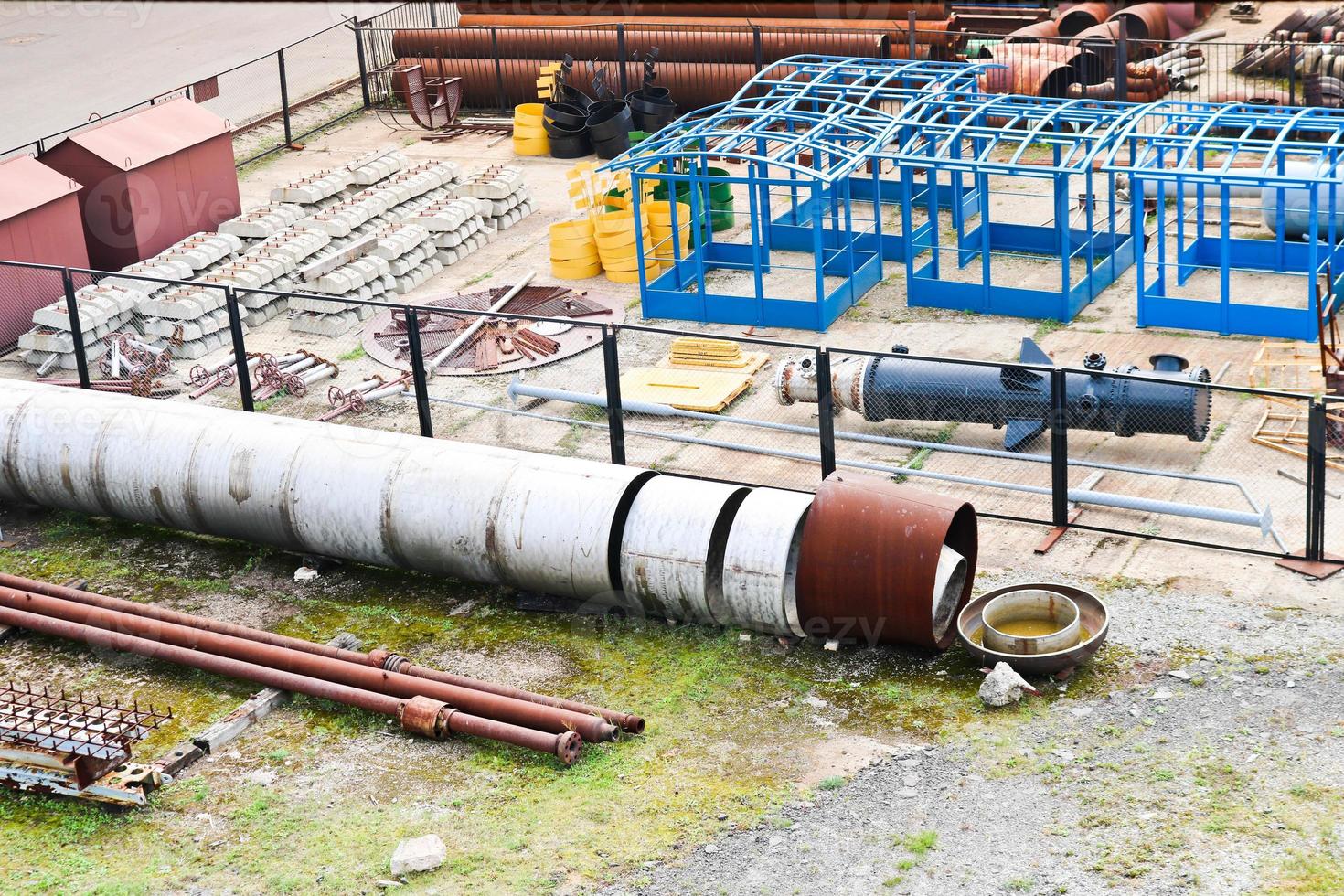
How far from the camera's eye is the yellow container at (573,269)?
22.5 m

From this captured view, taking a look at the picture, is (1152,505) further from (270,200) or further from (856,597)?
(270,200)

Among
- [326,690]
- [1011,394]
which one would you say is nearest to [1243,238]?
[1011,394]

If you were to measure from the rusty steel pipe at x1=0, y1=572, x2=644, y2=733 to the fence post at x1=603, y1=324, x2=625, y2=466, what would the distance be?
3.82 m

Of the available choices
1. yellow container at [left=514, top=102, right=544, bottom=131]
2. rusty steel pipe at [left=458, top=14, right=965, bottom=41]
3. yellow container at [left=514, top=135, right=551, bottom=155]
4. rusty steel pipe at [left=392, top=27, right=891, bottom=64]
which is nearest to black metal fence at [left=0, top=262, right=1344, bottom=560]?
yellow container at [left=514, top=135, right=551, bottom=155]

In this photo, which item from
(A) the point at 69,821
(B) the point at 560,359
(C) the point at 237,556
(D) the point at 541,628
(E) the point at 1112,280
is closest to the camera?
(A) the point at 69,821

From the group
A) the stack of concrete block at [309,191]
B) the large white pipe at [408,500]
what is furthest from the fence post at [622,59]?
the large white pipe at [408,500]

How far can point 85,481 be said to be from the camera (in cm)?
1576

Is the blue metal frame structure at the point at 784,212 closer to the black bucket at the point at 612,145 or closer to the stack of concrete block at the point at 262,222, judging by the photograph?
the black bucket at the point at 612,145

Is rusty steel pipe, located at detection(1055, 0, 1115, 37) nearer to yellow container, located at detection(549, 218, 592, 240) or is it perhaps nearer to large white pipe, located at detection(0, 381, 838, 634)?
→ yellow container, located at detection(549, 218, 592, 240)

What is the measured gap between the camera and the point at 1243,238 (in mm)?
22109

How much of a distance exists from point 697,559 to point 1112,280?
1028cm

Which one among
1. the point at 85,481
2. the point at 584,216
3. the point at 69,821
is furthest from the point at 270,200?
the point at 69,821

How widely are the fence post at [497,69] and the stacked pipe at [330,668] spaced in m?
18.7

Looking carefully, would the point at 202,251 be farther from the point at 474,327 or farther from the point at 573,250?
the point at 573,250
